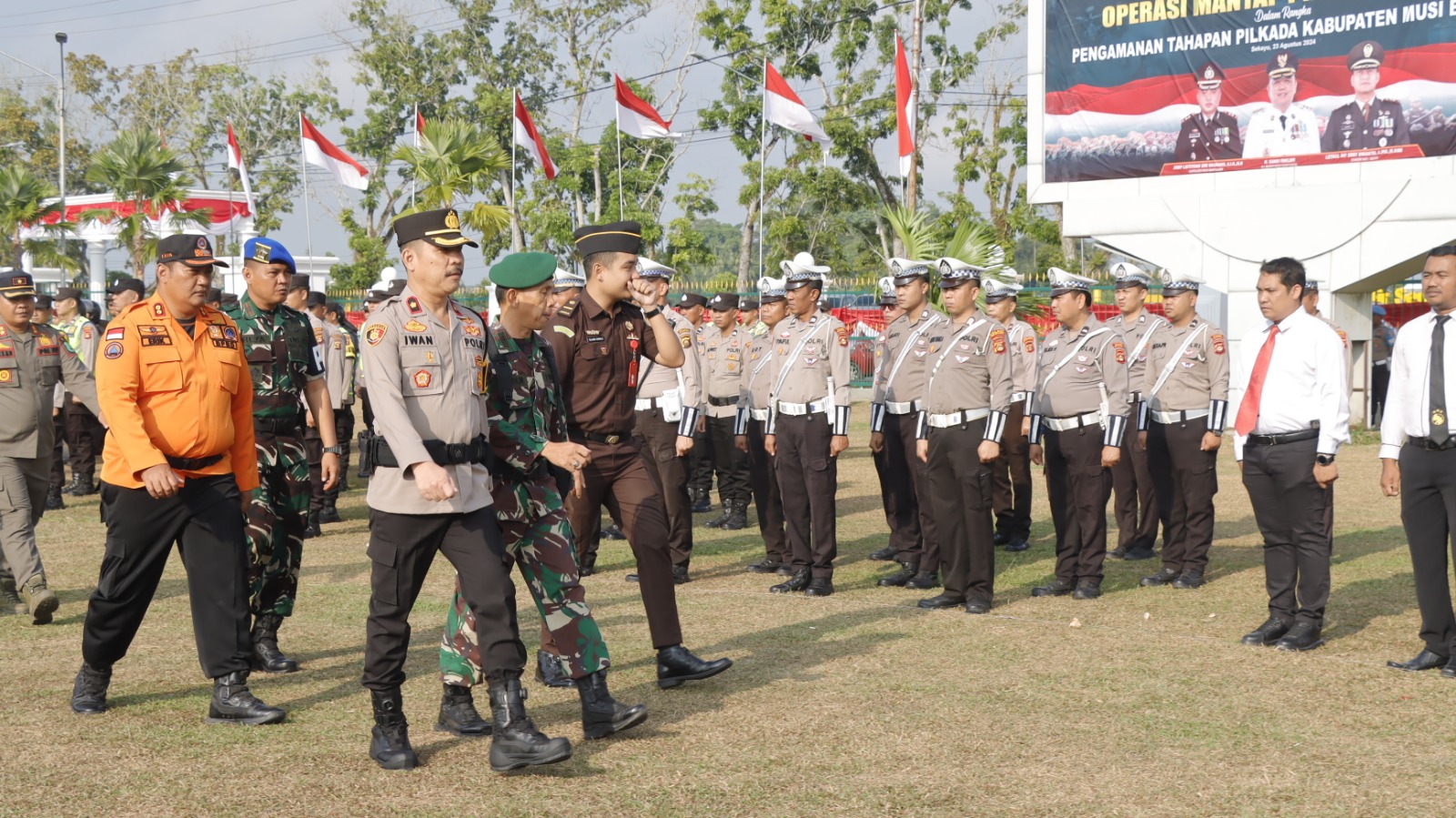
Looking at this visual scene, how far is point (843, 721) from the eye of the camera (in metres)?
5.61

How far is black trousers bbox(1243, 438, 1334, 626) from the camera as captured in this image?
7.02 meters

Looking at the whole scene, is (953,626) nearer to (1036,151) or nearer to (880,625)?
(880,625)

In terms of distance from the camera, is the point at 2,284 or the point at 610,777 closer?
the point at 610,777

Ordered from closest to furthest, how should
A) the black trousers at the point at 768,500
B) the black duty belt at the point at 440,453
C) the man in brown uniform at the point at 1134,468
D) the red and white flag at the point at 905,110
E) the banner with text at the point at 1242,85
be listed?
the black duty belt at the point at 440,453 → the black trousers at the point at 768,500 → the man in brown uniform at the point at 1134,468 → the banner with text at the point at 1242,85 → the red and white flag at the point at 905,110

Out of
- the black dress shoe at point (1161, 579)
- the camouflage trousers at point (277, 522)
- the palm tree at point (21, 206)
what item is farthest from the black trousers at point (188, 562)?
the palm tree at point (21, 206)

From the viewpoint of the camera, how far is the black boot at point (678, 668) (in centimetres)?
614

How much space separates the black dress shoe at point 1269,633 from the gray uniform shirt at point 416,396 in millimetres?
4431

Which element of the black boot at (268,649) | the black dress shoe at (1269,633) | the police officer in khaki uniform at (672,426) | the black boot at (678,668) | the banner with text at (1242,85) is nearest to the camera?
the black boot at (678,668)

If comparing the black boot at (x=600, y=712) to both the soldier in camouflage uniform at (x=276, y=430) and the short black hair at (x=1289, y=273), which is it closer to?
the soldier in camouflage uniform at (x=276, y=430)

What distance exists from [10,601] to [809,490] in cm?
504

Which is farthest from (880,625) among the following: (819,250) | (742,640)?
(819,250)

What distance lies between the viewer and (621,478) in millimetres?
6340

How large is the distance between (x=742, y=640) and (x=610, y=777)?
241 centimetres

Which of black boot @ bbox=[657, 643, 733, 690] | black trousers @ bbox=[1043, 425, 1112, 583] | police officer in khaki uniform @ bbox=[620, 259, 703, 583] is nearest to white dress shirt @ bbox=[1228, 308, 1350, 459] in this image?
black trousers @ bbox=[1043, 425, 1112, 583]
